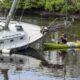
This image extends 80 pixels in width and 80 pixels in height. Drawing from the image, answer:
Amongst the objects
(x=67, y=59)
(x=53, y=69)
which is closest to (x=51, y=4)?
(x=67, y=59)

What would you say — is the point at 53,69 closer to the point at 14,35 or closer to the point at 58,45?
the point at 14,35

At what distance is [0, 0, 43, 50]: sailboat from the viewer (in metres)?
42.7

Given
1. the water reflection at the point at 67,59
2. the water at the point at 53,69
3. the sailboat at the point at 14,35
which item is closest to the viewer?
the water at the point at 53,69

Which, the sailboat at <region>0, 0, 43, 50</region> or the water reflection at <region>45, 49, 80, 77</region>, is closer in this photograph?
the water reflection at <region>45, 49, 80, 77</region>

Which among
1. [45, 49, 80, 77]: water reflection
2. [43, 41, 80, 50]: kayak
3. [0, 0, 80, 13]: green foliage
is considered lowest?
[0, 0, 80, 13]: green foliage

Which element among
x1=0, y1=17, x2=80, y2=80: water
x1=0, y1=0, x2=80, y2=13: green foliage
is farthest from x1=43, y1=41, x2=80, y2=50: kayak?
x1=0, y1=0, x2=80, y2=13: green foliage

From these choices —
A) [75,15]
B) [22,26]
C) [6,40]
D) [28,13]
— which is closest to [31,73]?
[6,40]

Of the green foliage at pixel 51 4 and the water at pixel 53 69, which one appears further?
the green foliage at pixel 51 4

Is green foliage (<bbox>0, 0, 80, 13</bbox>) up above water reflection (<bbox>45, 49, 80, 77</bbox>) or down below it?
→ below

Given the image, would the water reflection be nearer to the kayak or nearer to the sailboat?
the kayak

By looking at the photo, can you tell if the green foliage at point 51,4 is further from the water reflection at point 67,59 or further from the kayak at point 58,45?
the water reflection at point 67,59

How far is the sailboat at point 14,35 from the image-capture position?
140ft

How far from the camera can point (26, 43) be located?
4366 centimetres

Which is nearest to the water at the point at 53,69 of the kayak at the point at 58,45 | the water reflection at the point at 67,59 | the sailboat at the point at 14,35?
the water reflection at the point at 67,59
